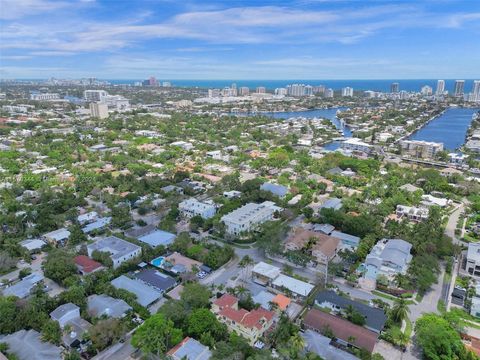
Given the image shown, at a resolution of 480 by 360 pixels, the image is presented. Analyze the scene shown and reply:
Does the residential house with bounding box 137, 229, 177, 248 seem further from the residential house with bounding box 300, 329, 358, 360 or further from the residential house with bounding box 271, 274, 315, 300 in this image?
the residential house with bounding box 300, 329, 358, 360

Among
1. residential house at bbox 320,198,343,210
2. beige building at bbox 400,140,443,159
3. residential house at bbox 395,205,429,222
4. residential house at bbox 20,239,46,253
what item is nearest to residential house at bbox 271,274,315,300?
residential house at bbox 320,198,343,210

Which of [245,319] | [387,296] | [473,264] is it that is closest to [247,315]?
[245,319]

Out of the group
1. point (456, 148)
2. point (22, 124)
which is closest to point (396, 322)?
point (456, 148)

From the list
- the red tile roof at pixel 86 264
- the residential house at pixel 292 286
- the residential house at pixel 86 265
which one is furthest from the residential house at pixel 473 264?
the red tile roof at pixel 86 264

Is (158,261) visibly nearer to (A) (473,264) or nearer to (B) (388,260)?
(B) (388,260)

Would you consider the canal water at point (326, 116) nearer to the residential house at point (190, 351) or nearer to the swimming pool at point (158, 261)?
the swimming pool at point (158, 261)

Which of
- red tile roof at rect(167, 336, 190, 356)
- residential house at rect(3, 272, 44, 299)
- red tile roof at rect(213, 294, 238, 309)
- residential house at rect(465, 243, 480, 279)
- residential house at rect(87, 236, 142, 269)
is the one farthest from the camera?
residential house at rect(87, 236, 142, 269)
